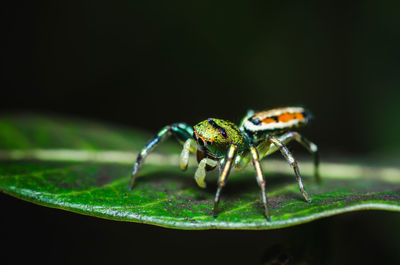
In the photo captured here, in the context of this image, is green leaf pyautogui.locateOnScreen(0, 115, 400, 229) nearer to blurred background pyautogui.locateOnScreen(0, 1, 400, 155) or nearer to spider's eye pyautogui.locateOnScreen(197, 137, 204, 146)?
spider's eye pyautogui.locateOnScreen(197, 137, 204, 146)

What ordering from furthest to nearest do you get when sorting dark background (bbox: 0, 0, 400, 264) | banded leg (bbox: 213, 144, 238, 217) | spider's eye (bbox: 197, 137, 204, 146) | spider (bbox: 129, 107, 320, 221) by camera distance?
dark background (bbox: 0, 0, 400, 264), spider's eye (bbox: 197, 137, 204, 146), spider (bbox: 129, 107, 320, 221), banded leg (bbox: 213, 144, 238, 217)

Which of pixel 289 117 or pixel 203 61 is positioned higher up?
pixel 203 61

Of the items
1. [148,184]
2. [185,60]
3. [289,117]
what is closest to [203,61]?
[185,60]

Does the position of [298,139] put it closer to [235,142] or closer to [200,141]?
[235,142]

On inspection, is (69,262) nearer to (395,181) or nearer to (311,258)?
(311,258)

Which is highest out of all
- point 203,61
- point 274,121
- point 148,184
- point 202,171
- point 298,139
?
point 203,61

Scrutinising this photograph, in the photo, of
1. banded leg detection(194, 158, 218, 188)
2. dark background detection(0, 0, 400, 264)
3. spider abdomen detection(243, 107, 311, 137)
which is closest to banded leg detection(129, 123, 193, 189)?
banded leg detection(194, 158, 218, 188)

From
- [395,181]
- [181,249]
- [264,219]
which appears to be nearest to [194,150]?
[264,219]
